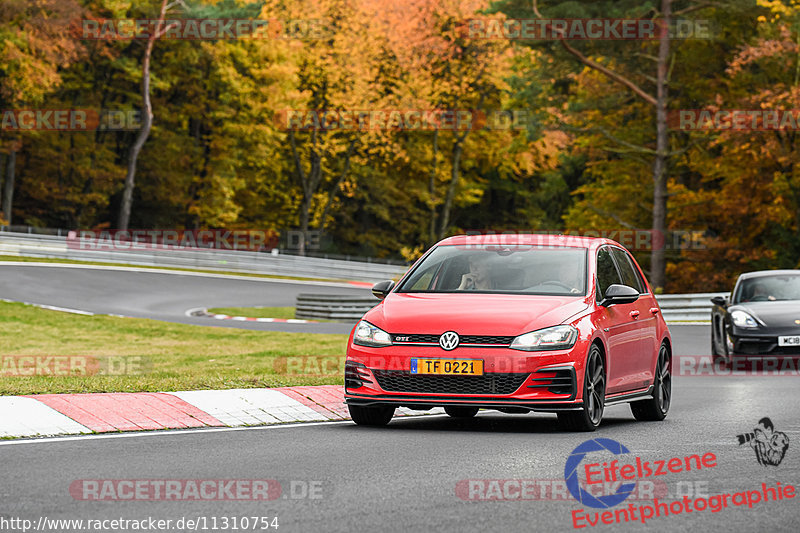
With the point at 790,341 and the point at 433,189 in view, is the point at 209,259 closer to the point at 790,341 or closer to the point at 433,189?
the point at 433,189

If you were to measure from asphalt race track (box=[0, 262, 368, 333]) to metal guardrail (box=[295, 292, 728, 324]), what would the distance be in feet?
5.25

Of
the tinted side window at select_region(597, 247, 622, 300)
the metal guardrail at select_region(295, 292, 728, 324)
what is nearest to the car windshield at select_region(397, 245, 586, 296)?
the tinted side window at select_region(597, 247, 622, 300)

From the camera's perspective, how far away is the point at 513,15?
43406 millimetres

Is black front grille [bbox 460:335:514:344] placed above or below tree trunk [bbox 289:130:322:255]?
below

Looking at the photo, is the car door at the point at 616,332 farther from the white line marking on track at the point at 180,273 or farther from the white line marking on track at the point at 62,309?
the white line marking on track at the point at 180,273

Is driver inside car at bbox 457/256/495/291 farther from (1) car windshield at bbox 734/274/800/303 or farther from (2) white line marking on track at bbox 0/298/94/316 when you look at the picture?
(2) white line marking on track at bbox 0/298/94/316

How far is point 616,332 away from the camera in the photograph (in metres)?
11.5

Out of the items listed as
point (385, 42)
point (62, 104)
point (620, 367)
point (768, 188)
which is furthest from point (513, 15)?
point (620, 367)

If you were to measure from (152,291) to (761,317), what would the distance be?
2641cm

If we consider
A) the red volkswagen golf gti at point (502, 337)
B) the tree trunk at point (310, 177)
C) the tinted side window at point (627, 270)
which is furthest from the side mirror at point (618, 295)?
the tree trunk at point (310, 177)

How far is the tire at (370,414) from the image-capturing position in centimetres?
1098

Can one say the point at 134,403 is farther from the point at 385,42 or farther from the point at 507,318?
the point at 385,42

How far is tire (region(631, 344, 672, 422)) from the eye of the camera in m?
12.5

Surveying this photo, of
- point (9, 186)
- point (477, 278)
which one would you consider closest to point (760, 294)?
point (477, 278)
